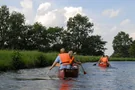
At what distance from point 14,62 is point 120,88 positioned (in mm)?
15448

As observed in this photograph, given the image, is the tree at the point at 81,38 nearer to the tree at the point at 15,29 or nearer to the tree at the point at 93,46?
the tree at the point at 93,46

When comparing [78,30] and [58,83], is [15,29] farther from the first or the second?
[58,83]

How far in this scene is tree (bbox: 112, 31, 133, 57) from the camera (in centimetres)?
13600

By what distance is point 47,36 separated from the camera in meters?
107

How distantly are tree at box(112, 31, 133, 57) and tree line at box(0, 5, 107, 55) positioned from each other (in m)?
25.1

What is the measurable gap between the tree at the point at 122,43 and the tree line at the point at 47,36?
Result: 25066mm

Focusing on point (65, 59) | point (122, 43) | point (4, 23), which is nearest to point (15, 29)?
point (4, 23)

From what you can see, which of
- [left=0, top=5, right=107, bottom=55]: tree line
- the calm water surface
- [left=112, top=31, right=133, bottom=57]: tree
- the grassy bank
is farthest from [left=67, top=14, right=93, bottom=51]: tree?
the calm water surface

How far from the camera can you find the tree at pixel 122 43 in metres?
136

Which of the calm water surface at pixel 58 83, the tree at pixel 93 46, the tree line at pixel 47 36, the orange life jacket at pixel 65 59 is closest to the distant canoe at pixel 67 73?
the calm water surface at pixel 58 83

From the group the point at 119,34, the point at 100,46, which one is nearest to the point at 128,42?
the point at 119,34

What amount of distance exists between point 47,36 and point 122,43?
150 feet

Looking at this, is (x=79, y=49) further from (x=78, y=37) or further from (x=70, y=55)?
(x=70, y=55)

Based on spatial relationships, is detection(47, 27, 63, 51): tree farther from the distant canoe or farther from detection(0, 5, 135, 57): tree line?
the distant canoe
